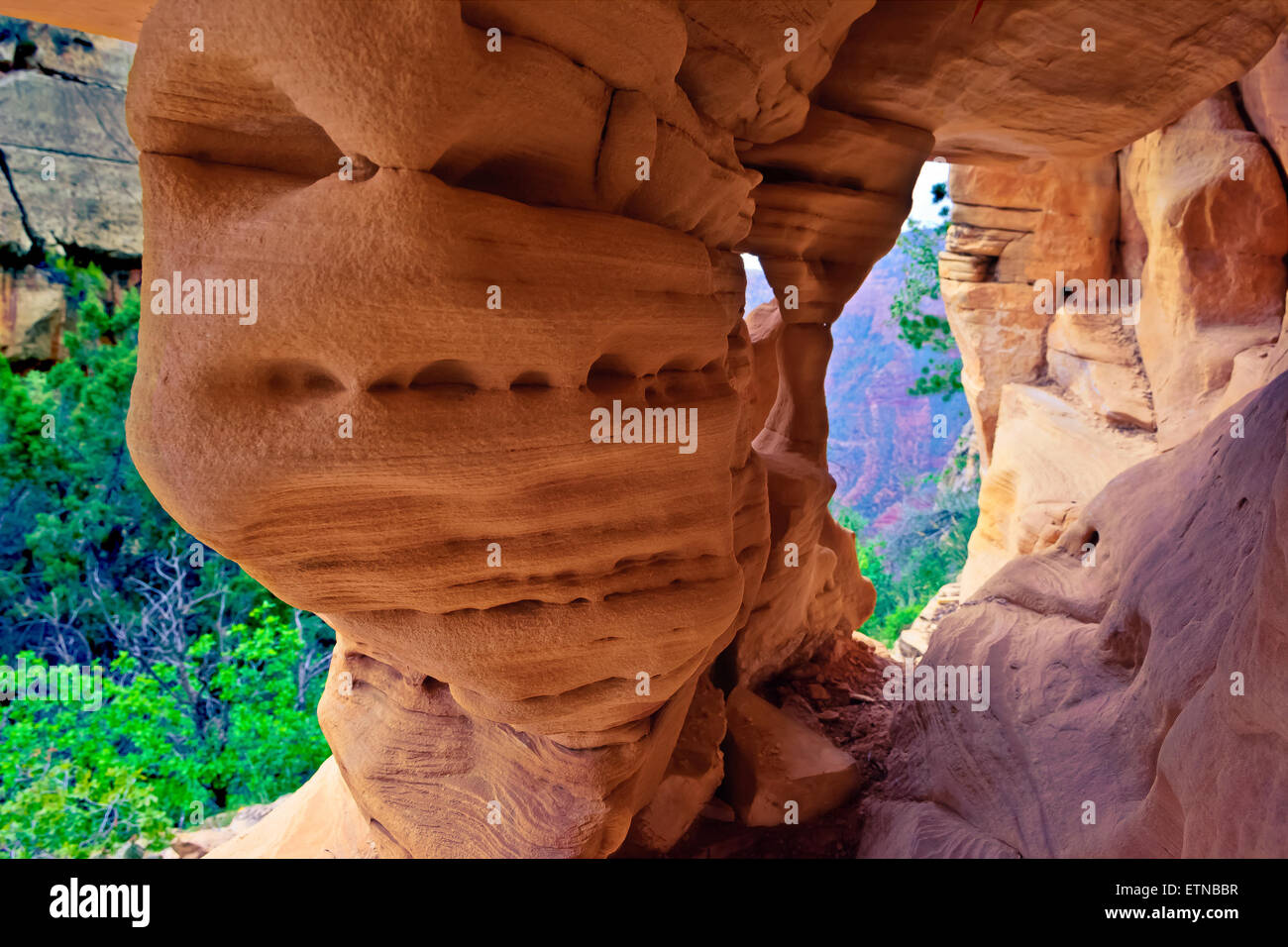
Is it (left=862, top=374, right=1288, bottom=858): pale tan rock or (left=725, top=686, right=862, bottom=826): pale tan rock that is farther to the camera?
(left=725, top=686, right=862, bottom=826): pale tan rock

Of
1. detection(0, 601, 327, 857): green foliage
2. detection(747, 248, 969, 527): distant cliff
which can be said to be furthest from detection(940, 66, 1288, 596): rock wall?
detection(747, 248, 969, 527): distant cliff

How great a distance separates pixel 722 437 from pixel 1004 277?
24.9 feet

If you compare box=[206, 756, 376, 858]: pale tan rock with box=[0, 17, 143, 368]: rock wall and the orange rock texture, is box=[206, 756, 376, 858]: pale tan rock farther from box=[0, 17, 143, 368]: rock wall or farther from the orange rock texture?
box=[0, 17, 143, 368]: rock wall

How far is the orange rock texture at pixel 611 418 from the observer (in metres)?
2.45

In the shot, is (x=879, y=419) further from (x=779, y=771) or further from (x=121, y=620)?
(x=779, y=771)

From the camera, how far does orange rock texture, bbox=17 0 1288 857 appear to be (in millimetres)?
2453

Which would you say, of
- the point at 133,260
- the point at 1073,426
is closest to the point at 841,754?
the point at 1073,426

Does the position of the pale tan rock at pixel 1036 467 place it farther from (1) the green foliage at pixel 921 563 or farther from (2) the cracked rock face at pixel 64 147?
(2) the cracked rock face at pixel 64 147

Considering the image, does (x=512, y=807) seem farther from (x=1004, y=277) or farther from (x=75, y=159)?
(x=75, y=159)

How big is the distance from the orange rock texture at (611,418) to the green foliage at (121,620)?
4.00m

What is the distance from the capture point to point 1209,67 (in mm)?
4664

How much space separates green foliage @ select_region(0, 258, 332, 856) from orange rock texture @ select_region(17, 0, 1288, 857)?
3999 millimetres

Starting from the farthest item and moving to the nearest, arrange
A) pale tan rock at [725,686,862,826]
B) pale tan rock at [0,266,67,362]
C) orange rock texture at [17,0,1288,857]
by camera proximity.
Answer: pale tan rock at [0,266,67,362], pale tan rock at [725,686,862,826], orange rock texture at [17,0,1288,857]

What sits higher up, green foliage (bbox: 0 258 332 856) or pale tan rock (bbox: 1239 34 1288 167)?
pale tan rock (bbox: 1239 34 1288 167)
